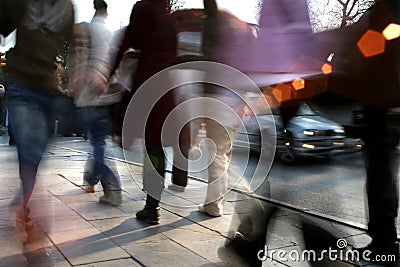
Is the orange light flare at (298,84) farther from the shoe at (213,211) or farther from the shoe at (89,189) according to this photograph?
the shoe at (89,189)

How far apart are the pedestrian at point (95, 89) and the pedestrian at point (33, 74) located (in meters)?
0.18

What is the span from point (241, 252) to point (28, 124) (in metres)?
1.48

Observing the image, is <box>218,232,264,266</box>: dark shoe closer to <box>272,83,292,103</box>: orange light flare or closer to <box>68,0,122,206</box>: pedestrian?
<box>272,83,292,103</box>: orange light flare

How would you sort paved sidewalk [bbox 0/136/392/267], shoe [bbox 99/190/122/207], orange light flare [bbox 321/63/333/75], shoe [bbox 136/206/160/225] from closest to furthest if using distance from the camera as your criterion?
orange light flare [bbox 321/63/333/75] → paved sidewalk [bbox 0/136/392/267] → shoe [bbox 136/206/160/225] → shoe [bbox 99/190/122/207]

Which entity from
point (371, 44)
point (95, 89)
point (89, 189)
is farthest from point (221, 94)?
point (89, 189)

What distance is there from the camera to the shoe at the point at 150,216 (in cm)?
369

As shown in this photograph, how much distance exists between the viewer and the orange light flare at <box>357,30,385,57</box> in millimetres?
2172

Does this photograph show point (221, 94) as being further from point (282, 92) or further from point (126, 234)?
point (126, 234)

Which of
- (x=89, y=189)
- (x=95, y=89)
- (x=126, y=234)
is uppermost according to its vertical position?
(x=95, y=89)

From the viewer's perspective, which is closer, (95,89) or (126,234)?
(126,234)

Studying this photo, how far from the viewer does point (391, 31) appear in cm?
225

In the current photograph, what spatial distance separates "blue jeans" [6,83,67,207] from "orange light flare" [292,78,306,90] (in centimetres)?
146

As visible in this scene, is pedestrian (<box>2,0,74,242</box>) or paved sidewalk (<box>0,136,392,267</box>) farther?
paved sidewalk (<box>0,136,392,267</box>)

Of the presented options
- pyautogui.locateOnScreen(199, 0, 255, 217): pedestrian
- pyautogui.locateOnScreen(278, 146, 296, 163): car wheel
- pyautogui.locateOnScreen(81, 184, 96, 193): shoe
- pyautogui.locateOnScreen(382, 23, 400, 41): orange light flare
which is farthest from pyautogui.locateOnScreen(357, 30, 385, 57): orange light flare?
pyautogui.locateOnScreen(81, 184, 96, 193): shoe
